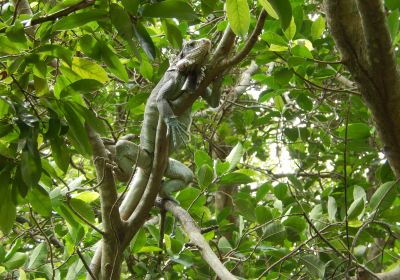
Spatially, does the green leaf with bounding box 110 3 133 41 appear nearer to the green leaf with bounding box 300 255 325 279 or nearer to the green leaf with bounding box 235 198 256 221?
the green leaf with bounding box 235 198 256 221

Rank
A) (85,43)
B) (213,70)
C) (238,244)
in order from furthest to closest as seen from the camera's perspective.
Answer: (238,244), (213,70), (85,43)

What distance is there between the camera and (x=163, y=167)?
2.90 metres

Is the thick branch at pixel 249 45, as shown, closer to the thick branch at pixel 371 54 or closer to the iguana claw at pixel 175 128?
the thick branch at pixel 371 54

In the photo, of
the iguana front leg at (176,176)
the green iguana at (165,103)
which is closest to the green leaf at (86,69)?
the green iguana at (165,103)

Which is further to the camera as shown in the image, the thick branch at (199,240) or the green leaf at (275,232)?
the green leaf at (275,232)

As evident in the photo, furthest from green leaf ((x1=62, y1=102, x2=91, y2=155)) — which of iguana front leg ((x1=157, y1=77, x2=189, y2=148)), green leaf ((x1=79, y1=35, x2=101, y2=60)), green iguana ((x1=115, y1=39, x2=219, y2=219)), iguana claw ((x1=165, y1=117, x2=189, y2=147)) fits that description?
green iguana ((x1=115, y1=39, x2=219, y2=219))

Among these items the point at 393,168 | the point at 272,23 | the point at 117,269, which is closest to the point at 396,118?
the point at 393,168

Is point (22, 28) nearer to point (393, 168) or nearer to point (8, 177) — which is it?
point (8, 177)

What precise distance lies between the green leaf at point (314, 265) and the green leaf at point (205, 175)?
746mm

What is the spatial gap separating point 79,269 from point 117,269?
0.70m

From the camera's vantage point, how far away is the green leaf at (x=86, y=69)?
229cm

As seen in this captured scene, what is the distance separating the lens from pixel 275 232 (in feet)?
10.9

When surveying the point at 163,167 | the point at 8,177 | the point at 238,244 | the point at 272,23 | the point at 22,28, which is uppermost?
the point at 22,28

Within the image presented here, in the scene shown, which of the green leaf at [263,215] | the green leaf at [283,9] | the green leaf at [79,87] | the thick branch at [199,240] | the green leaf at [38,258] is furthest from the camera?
the green leaf at [38,258]
